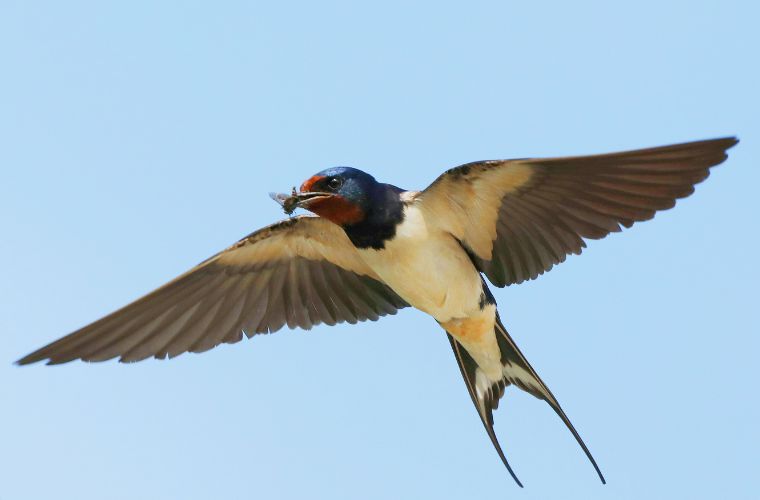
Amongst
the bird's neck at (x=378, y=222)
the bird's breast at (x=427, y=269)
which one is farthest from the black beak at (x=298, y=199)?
the bird's breast at (x=427, y=269)

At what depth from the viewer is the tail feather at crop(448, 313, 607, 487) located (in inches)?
195

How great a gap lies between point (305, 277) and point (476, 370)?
87cm

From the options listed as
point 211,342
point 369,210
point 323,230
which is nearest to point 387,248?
point 369,210

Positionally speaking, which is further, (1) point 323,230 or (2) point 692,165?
(1) point 323,230

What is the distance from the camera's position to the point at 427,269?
4793 mm

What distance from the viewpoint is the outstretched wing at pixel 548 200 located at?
14.1 ft

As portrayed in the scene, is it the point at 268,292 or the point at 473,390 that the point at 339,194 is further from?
the point at 473,390

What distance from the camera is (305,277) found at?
5.43 m

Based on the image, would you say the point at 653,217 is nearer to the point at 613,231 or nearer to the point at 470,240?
the point at 613,231

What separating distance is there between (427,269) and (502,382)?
675mm

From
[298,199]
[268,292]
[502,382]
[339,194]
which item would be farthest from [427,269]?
[268,292]

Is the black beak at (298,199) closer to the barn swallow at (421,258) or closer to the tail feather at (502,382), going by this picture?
the barn swallow at (421,258)

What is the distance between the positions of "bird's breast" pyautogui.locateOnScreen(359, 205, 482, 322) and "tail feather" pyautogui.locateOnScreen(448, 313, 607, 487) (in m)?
0.23

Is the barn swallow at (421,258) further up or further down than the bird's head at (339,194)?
further down
